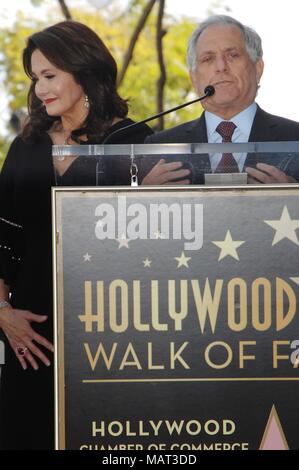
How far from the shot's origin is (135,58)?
7461 mm

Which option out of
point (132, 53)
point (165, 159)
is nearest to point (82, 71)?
point (165, 159)

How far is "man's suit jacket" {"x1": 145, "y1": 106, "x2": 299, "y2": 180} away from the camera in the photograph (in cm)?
339

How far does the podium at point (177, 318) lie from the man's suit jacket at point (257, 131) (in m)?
0.73

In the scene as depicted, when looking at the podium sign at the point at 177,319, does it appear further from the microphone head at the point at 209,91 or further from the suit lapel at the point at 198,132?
the suit lapel at the point at 198,132

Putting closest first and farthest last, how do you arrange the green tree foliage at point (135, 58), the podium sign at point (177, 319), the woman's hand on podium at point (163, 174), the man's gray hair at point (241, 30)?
1. the podium sign at point (177, 319)
2. the woman's hand on podium at point (163, 174)
3. the man's gray hair at point (241, 30)
4. the green tree foliage at point (135, 58)

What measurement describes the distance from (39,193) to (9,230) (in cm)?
15

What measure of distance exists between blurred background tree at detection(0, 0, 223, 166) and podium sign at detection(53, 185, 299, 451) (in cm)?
354

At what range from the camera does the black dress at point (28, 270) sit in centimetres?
334

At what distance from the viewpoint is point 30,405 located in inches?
134

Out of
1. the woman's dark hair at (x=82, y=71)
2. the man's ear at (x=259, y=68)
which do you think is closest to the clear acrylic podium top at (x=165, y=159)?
the woman's dark hair at (x=82, y=71)

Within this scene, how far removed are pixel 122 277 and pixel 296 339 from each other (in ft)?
1.46

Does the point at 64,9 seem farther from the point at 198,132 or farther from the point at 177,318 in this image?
the point at 177,318

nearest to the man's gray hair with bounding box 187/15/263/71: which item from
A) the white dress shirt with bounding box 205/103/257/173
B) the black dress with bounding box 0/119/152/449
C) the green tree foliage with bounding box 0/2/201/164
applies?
the white dress shirt with bounding box 205/103/257/173
